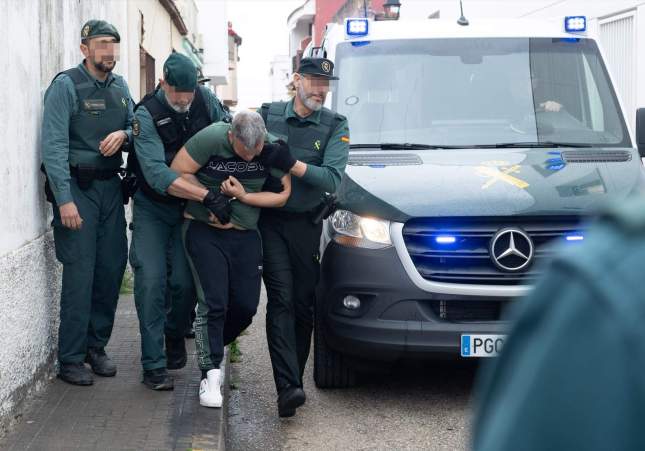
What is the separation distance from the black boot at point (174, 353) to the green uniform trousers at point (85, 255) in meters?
0.49

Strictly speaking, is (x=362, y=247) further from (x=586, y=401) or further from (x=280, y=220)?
(x=586, y=401)

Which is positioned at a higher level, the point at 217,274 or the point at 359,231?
the point at 359,231

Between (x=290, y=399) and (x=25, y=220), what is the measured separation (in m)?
1.66

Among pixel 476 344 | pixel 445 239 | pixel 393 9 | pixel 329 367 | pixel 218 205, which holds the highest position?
pixel 393 9

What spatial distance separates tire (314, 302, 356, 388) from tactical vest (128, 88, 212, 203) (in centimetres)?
120

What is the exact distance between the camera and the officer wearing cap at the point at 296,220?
5371 mm

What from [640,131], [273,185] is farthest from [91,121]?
[640,131]

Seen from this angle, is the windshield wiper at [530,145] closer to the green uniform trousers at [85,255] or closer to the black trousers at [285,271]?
the black trousers at [285,271]

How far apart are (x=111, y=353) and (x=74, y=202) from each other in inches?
51.8

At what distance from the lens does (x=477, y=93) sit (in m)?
6.58

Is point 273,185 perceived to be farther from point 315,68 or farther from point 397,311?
point 397,311

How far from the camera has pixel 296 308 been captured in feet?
18.2

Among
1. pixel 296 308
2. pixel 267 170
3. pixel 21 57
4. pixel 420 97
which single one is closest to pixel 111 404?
pixel 296 308

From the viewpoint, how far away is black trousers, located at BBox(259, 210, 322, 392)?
539 centimetres
